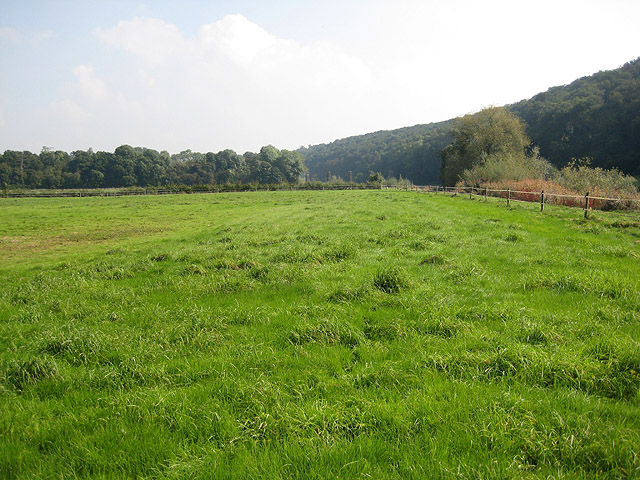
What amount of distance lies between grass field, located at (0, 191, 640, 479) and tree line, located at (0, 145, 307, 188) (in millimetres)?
135321

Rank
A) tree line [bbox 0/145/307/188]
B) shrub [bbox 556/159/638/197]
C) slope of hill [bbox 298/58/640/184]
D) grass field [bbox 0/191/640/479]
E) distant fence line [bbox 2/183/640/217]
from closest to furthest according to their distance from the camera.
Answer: grass field [bbox 0/191/640/479] < shrub [bbox 556/159/638/197] < distant fence line [bbox 2/183/640/217] < slope of hill [bbox 298/58/640/184] < tree line [bbox 0/145/307/188]

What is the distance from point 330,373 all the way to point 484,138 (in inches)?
3382

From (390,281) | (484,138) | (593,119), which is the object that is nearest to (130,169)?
(484,138)

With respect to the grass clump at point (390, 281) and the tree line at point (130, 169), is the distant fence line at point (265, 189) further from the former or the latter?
the tree line at point (130, 169)

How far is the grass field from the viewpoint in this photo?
307 centimetres

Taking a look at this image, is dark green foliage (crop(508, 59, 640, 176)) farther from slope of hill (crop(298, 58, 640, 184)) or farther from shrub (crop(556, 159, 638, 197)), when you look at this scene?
shrub (crop(556, 159, 638, 197))

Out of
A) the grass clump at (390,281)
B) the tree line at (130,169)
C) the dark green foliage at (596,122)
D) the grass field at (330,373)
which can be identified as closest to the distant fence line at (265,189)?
the grass clump at (390,281)

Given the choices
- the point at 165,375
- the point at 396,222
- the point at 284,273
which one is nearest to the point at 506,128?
the point at 396,222

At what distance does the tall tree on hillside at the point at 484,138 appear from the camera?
7369 cm

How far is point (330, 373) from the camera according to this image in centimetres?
454

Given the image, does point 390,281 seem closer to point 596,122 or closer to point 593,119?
point 596,122

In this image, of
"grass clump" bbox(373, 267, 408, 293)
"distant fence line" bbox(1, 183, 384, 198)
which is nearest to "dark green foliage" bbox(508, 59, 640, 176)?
"distant fence line" bbox(1, 183, 384, 198)

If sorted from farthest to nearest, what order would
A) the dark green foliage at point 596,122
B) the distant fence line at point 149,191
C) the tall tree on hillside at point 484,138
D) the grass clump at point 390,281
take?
the distant fence line at point 149,191
the dark green foliage at point 596,122
the tall tree on hillside at point 484,138
the grass clump at point 390,281

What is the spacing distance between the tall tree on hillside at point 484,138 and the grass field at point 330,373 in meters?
69.8
